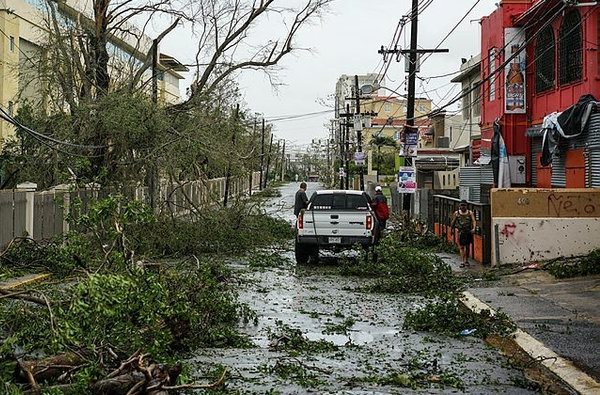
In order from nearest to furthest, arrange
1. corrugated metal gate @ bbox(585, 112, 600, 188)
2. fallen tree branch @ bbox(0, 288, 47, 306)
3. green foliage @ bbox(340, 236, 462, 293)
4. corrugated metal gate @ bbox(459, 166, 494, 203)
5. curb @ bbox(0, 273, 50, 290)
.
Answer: fallen tree branch @ bbox(0, 288, 47, 306)
curb @ bbox(0, 273, 50, 290)
green foliage @ bbox(340, 236, 462, 293)
corrugated metal gate @ bbox(585, 112, 600, 188)
corrugated metal gate @ bbox(459, 166, 494, 203)

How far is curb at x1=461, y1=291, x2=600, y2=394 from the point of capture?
30.7ft

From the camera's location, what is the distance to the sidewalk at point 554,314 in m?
10.4

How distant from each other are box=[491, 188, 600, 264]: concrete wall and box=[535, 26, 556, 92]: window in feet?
22.4

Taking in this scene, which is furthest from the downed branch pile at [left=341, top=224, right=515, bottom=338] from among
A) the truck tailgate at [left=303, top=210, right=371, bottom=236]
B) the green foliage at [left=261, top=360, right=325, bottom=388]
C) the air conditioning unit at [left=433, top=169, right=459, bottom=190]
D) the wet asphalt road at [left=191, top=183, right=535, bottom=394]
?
the air conditioning unit at [left=433, top=169, right=459, bottom=190]

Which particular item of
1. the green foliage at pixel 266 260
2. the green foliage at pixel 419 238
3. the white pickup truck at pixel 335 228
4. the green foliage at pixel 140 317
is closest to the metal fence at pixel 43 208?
the green foliage at pixel 266 260

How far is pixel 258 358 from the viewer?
428 inches

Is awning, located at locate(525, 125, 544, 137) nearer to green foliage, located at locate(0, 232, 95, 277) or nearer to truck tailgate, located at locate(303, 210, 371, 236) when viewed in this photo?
truck tailgate, located at locate(303, 210, 371, 236)

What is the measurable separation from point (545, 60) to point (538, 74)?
65 cm

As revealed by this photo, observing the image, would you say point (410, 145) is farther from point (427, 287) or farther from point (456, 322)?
point (456, 322)

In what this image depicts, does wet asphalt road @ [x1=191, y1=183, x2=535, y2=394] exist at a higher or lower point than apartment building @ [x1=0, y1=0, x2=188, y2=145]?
lower

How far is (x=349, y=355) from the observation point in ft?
36.4

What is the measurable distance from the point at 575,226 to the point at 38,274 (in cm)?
1253

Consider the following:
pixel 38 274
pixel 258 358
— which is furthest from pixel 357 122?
pixel 258 358

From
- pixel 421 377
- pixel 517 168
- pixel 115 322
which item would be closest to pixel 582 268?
pixel 421 377
